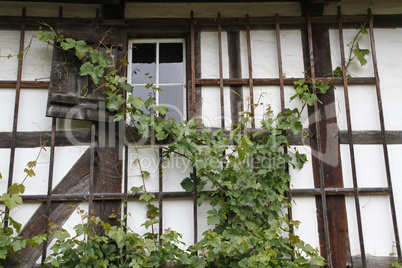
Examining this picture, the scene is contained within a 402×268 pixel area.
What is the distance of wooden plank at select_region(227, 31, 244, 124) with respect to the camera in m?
3.98

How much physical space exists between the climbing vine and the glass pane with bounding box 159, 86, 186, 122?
184 millimetres

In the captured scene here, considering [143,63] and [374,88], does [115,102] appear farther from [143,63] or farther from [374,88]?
[374,88]

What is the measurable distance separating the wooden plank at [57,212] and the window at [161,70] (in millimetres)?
844

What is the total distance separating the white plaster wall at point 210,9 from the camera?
13.8ft

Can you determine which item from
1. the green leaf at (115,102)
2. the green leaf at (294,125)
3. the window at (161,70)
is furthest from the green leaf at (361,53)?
the green leaf at (115,102)

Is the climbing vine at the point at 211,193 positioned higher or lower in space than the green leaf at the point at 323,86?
lower

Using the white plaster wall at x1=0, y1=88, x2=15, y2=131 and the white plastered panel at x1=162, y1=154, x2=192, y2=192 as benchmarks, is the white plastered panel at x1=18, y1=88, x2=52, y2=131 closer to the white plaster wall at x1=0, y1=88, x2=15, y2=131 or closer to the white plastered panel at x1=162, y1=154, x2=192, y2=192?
the white plaster wall at x1=0, y1=88, x2=15, y2=131

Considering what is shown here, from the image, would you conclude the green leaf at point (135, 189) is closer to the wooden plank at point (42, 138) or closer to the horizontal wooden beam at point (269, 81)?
the wooden plank at point (42, 138)

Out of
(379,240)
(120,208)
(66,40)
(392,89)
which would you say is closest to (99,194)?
(120,208)

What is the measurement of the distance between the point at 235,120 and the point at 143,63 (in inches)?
42.0

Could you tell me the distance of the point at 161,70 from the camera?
4219mm

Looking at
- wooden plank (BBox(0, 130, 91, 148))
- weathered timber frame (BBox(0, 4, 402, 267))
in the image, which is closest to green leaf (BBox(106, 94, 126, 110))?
weathered timber frame (BBox(0, 4, 402, 267))

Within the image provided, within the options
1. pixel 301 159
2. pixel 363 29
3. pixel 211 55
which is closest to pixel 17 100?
pixel 211 55

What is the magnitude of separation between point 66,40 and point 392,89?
2970mm
